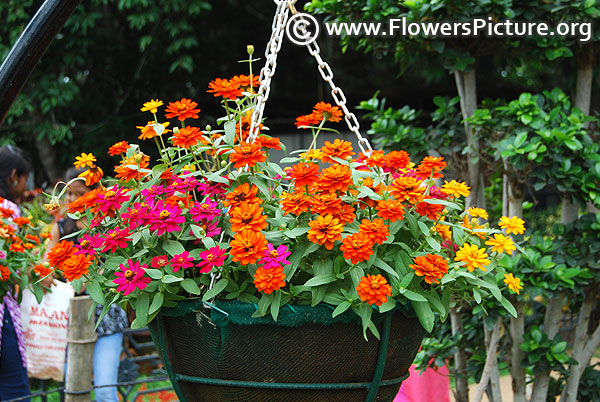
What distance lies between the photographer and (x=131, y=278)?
1.13 meters

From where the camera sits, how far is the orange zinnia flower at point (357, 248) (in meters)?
1.08

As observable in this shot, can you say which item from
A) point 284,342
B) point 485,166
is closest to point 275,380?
point 284,342

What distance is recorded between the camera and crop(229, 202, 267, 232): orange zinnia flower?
1105 millimetres

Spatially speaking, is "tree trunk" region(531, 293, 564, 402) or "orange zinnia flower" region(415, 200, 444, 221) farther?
"tree trunk" region(531, 293, 564, 402)

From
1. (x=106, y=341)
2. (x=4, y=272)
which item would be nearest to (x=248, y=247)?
(x=4, y=272)

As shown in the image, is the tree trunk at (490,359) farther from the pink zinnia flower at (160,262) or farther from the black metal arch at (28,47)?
the black metal arch at (28,47)

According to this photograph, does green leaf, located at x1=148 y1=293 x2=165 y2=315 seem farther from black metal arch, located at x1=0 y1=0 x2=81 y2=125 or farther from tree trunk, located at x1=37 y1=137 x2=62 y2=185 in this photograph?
tree trunk, located at x1=37 y1=137 x2=62 y2=185

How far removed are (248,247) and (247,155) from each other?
179mm

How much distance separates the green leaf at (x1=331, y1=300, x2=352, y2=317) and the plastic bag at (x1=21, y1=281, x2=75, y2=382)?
233 cm

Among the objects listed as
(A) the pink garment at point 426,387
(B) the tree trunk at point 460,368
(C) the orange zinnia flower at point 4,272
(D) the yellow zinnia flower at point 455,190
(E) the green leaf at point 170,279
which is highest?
(D) the yellow zinnia flower at point 455,190

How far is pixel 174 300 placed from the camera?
1.18 meters

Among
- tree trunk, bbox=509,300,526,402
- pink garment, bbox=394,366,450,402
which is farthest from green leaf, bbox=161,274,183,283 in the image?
pink garment, bbox=394,366,450,402

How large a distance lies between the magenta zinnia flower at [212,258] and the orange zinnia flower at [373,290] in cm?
23

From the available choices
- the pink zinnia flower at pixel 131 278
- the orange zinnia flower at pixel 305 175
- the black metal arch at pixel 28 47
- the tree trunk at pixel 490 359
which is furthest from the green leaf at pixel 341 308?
the tree trunk at pixel 490 359
